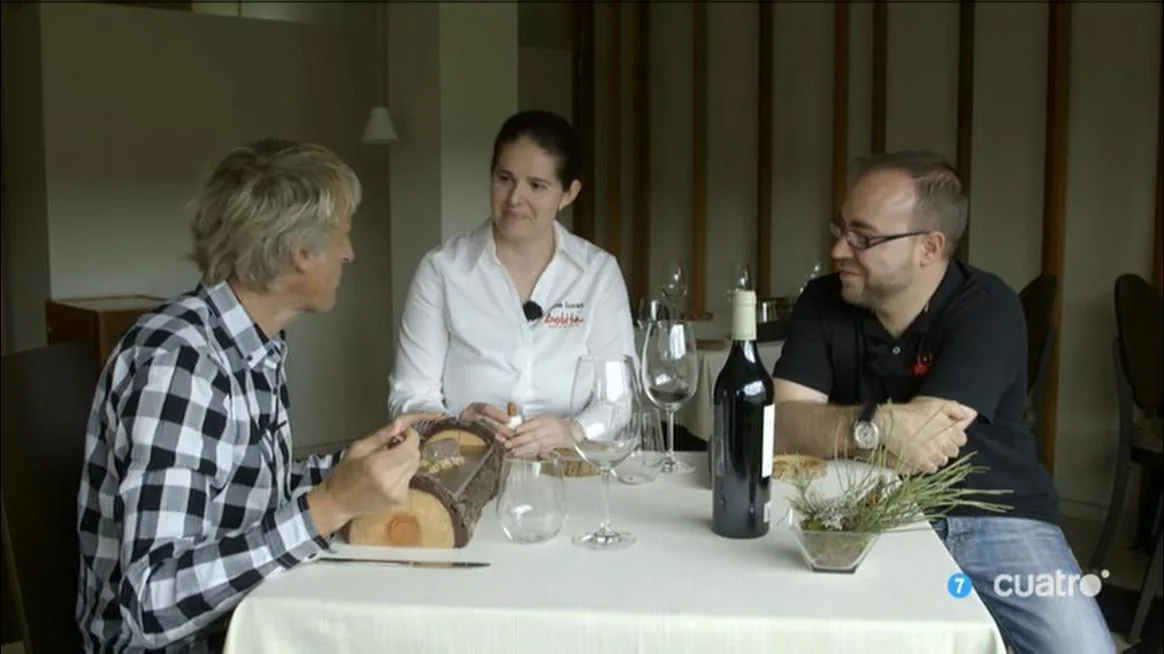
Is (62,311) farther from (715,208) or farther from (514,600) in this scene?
(514,600)

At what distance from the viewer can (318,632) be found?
1312 millimetres

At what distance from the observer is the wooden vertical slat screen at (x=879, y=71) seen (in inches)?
214

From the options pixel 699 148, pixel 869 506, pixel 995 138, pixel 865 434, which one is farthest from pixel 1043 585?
pixel 699 148

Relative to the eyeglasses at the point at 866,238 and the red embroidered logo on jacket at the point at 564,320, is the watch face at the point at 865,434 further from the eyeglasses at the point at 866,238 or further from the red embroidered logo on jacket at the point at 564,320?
the red embroidered logo on jacket at the point at 564,320

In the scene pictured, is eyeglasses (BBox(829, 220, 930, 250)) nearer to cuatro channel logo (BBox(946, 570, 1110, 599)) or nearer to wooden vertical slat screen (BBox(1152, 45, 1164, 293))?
cuatro channel logo (BBox(946, 570, 1110, 599))

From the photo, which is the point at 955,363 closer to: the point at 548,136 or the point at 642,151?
the point at 548,136

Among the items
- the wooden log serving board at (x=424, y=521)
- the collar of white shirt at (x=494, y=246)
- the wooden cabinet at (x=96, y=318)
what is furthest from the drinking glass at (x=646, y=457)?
the wooden cabinet at (x=96, y=318)

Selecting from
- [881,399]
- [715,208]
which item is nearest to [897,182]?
[881,399]

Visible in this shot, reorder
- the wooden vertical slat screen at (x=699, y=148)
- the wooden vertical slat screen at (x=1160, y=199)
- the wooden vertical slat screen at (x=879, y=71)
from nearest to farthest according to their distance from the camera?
the wooden vertical slat screen at (x=1160, y=199) < the wooden vertical slat screen at (x=879, y=71) < the wooden vertical slat screen at (x=699, y=148)

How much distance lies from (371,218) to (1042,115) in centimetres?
361

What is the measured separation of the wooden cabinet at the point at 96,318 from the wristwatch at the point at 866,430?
3931 mm

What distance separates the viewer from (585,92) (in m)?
7.22

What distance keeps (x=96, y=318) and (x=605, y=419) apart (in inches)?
167

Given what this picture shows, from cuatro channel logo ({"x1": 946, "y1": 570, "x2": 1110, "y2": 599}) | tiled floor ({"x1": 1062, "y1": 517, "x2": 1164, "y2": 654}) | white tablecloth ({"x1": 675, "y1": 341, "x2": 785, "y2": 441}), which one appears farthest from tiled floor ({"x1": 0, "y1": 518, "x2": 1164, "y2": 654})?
cuatro channel logo ({"x1": 946, "y1": 570, "x2": 1110, "y2": 599})
